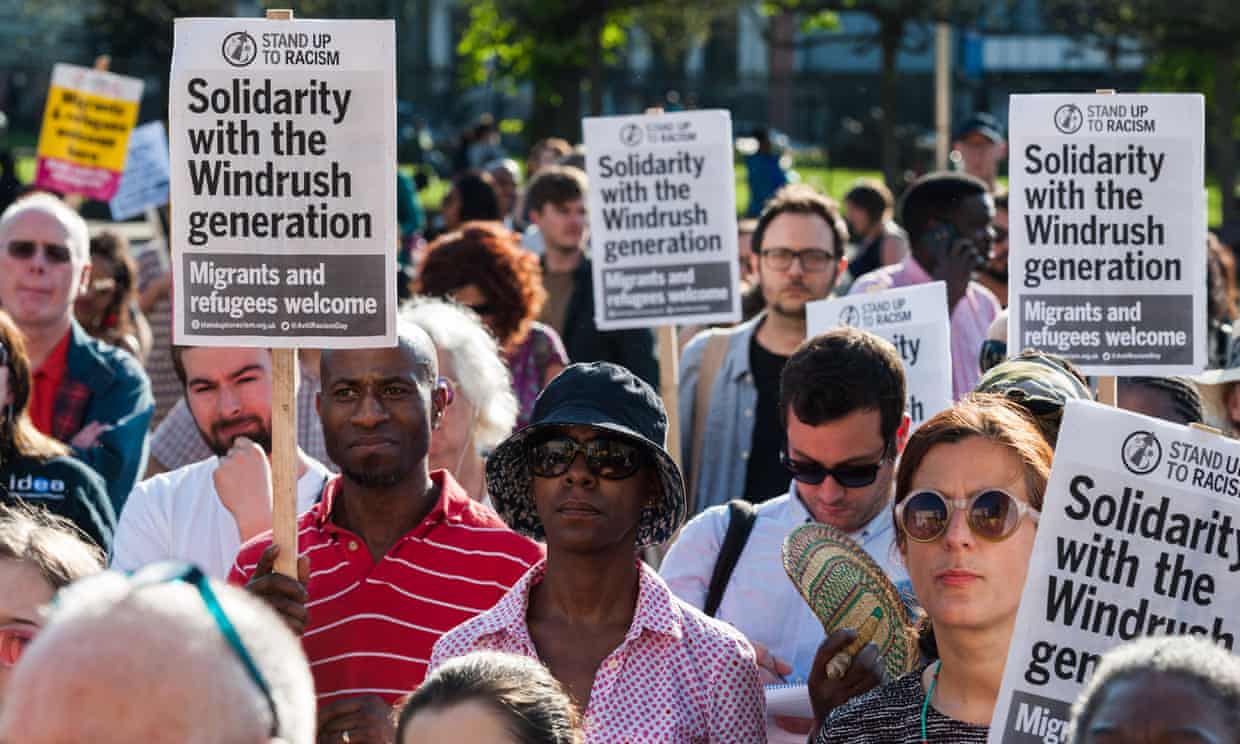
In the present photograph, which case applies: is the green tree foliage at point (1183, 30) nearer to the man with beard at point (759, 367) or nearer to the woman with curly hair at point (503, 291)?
the man with beard at point (759, 367)

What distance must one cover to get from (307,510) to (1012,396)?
1841mm

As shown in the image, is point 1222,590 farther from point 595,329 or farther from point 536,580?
point 595,329

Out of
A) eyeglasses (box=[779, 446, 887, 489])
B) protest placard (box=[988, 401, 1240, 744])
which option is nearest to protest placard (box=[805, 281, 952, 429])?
eyeglasses (box=[779, 446, 887, 489])

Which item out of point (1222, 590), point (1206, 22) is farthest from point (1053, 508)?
point (1206, 22)

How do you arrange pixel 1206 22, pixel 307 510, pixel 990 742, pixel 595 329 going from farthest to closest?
pixel 1206 22
pixel 595 329
pixel 307 510
pixel 990 742

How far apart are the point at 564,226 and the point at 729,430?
2.72 m

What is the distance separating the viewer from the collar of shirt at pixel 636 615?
14.1 feet

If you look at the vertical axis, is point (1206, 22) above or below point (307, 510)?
above

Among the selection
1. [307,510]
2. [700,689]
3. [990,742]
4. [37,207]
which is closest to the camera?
[990,742]

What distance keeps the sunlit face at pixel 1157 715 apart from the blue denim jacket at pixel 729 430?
4016 mm

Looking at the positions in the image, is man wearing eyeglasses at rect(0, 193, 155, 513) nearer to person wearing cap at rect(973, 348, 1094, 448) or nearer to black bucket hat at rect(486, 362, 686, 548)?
black bucket hat at rect(486, 362, 686, 548)

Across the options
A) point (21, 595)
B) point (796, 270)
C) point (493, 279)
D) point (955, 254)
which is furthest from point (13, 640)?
point (955, 254)

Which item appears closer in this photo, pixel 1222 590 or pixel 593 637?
pixel 1222 590

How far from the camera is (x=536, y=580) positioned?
4.54 meters
